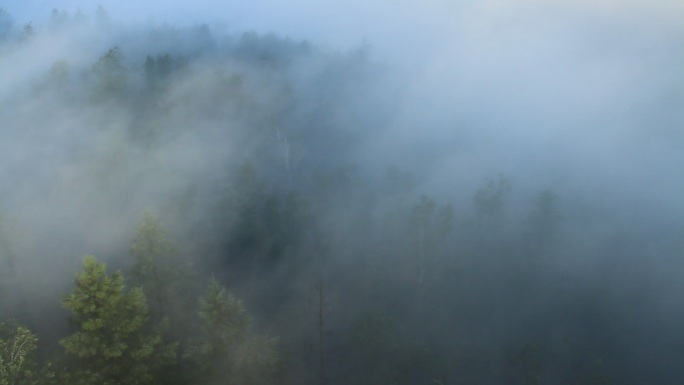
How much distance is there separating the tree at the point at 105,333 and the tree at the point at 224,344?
9.65 feet

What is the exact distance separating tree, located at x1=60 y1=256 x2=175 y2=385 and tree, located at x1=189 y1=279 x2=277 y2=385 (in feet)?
9.65

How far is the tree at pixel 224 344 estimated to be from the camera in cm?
2605

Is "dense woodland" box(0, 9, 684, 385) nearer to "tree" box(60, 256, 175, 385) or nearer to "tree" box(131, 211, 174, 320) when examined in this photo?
"tree" box(131, 211, 174, 320)

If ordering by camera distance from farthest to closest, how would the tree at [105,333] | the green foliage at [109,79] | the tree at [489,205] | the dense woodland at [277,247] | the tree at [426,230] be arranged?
the tree at [489,205]
the tree at [426,230]
the green foliage at [109,79]
the dense woodland at [277,247]
the tree at [105,333]

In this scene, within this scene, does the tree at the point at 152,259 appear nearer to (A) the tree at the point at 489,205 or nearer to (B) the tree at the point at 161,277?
(B) the tree at the point at 161,277

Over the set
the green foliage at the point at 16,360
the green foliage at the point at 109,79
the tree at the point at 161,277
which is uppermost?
the green foliage at the point at 109,79

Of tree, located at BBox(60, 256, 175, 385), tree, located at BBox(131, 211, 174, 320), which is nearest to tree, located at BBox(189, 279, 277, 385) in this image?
tree, located at BBox(60, 256, 175, 385)

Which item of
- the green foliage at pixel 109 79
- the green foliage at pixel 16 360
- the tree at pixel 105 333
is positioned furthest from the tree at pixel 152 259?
the green foliage at pixel 109 79

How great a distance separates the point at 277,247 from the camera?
5297 cm

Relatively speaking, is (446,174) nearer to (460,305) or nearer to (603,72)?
(460,305)

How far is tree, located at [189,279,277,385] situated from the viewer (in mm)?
26047

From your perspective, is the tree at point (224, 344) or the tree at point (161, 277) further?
the tree at point (161, 277)

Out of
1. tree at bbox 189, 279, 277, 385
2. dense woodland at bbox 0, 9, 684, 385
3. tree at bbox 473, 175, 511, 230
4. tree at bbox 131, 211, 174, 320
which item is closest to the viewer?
tree at bbox 189, 279, 277, 385

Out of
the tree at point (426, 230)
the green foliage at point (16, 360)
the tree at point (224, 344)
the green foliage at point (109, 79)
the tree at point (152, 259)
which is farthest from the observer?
the tree at point (426, 230)
